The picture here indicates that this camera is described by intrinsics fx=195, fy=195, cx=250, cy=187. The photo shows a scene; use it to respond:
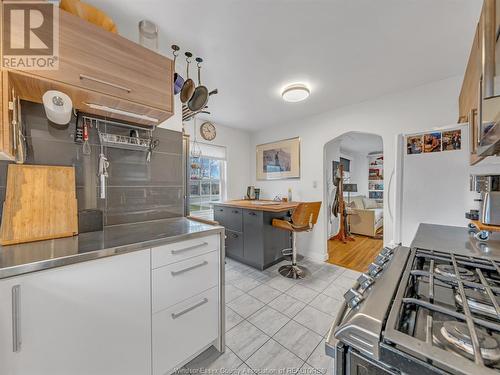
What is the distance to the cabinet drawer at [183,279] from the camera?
111 centimetres

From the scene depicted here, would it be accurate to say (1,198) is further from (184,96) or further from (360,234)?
(360,234)

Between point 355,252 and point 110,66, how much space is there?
13.6ft

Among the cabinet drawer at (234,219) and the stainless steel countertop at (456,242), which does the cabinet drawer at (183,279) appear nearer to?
the stainless steel countertop at (456,242)

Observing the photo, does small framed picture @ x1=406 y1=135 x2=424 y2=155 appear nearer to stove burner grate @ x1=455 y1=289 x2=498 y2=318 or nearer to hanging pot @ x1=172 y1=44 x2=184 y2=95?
stove burner grate @ x1=455 y1=289 x2=498 y2=318

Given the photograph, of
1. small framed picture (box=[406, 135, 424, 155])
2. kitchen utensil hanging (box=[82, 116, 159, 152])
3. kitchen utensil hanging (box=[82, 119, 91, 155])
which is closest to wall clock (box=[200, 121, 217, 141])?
kitchen utensil hanging (box=[82, 116, 159, 152])

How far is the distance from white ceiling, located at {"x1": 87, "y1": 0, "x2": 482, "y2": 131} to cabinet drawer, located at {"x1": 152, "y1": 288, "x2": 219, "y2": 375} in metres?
1.91

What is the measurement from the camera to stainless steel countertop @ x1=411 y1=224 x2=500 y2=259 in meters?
0.92

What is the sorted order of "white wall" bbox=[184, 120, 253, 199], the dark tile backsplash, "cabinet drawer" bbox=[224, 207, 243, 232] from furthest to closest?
"white wall" bbox=[184, 120, 253, 199], "cabinet drawer" bbox=[224, 207, 243, 232], the dark tile backsplash

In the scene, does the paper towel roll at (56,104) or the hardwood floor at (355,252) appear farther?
the hardwood floor at (355,252)

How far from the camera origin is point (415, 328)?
0.45 meters

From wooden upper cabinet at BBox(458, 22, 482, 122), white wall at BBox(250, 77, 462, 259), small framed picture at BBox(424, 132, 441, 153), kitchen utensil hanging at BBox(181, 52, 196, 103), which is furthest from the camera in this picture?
white wall at BBox(250, 77, 462, 259)

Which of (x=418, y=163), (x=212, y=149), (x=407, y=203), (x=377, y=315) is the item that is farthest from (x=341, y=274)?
(x=212, y=149)

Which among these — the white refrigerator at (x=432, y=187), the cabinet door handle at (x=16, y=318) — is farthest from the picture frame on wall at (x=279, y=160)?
the cabinet door handle at (x=16, y=318)

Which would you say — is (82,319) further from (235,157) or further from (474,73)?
(235,157)
